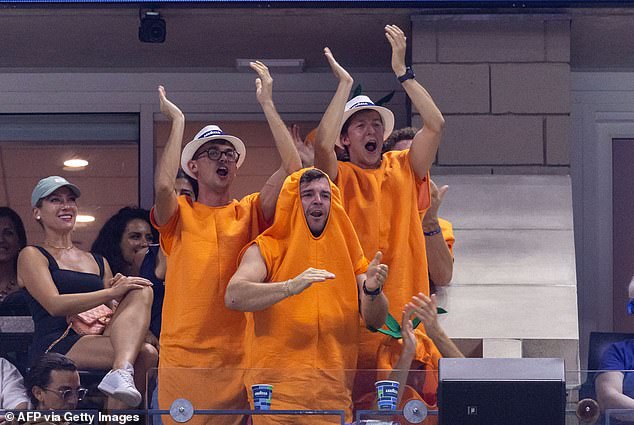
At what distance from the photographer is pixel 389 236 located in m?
6.61

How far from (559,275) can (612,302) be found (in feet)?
3.85

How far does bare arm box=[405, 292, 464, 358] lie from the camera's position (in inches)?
251

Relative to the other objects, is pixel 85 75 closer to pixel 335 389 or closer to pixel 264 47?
pixel 264 47

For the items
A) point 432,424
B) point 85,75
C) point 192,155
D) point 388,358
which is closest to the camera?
point 432,424

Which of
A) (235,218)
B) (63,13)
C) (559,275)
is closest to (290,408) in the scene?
(235,218)

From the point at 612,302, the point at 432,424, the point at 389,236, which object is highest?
the point at 612,302

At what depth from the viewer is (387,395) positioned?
5738 mm

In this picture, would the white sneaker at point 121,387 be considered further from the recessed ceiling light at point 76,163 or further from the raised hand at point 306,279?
the recessed ceiling light at point 76,163

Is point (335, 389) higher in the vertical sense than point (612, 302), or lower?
lower

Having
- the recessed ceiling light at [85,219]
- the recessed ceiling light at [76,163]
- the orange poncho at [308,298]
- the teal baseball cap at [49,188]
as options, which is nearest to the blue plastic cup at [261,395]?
the orange poncho at [308,298]

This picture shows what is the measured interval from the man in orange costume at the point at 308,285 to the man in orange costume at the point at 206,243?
20 centimetres

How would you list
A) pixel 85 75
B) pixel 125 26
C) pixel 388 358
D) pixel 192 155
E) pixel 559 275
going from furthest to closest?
pixel 85 75 < pixel 125 26 < pixel 559 275 < pixel 192 155 < pixel 388 358

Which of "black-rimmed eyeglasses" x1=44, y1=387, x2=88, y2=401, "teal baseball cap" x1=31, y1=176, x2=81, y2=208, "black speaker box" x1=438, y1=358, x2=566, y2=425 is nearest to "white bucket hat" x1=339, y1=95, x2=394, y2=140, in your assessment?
"teal baseball cap" x1=31, y1=176, x2=81, y2=208

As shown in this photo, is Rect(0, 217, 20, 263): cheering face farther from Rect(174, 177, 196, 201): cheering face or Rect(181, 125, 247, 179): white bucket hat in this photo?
Rect(181, 125, 247, 179): white bucket hat
